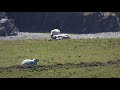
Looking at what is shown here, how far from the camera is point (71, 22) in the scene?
181 feet

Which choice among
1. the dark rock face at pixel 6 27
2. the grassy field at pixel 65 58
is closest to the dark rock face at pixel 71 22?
the dark rock face at pixel 6 27

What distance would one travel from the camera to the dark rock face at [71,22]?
53.1 m

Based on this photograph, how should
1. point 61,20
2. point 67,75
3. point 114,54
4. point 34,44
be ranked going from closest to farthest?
point 67,75, point 114,54, point 34,44, point 61,20

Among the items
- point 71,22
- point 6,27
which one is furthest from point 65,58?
point 71,22

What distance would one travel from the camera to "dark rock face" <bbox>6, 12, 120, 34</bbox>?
5306cm

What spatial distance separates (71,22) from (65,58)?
31818mm

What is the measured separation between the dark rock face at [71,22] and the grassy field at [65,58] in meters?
21.5

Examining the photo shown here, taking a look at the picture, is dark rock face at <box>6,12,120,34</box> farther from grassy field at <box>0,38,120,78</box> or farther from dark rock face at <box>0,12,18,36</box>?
grassy field at <box>0,38,120,78</box>

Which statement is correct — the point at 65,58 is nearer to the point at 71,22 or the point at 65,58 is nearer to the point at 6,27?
the point at 6,27
